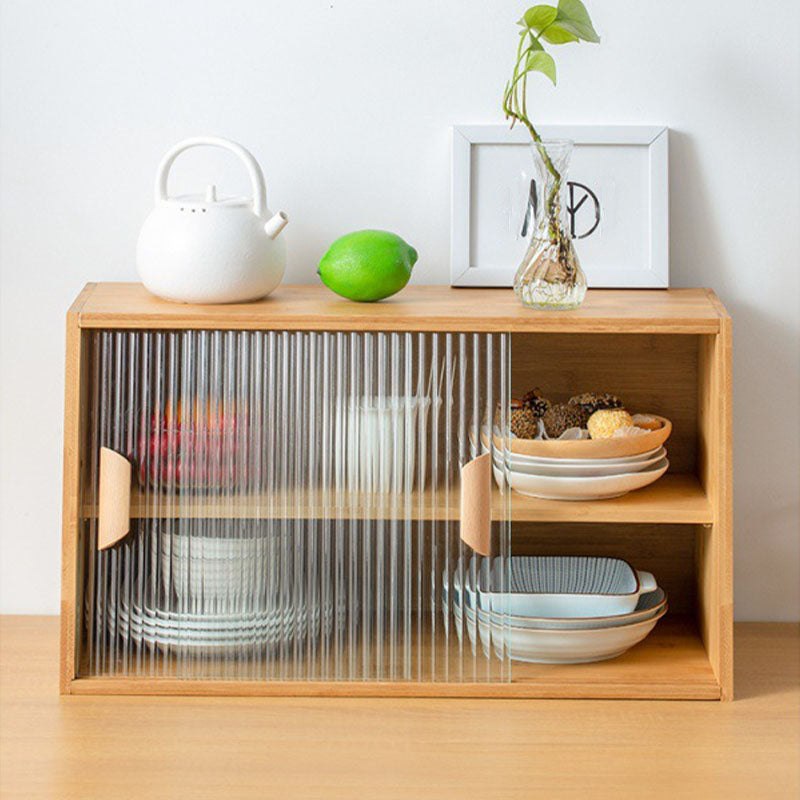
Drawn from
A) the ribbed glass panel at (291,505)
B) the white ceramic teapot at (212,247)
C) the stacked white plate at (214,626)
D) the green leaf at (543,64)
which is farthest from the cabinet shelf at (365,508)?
the green leaf at (543,64)

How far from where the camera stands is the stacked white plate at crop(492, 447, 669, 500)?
4.60 feet

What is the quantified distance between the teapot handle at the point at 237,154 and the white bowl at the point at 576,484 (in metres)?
0.41

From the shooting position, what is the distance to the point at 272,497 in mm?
1398

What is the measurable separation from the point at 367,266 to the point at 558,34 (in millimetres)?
363

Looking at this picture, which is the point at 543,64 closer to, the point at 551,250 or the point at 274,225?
the point at 551,250

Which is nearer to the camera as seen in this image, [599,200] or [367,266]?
[367,266]

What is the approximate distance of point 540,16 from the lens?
145 cm

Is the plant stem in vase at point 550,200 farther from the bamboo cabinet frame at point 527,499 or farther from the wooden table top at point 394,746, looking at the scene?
the wooden table top at point 394,746

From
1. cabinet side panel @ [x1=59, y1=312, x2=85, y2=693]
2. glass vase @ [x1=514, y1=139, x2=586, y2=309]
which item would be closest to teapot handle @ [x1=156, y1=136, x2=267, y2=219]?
cabinet side panel @ [x1=59, y1=312, x2=85, y2=693]

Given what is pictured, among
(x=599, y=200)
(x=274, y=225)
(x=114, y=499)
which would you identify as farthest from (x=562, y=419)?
(x=114, y=499)

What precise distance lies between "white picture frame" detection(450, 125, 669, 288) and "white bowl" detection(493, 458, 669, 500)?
278mm

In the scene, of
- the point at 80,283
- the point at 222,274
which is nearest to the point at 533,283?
the point at 222,274

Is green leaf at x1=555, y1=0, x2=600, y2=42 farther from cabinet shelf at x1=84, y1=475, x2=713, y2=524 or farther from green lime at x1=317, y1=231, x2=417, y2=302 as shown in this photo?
cabinet shelf at x1=84, y1=475, x2=713, y2=524

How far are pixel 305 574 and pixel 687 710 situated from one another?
0.45 metres
